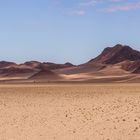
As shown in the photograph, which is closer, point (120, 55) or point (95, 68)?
point (95, 68)

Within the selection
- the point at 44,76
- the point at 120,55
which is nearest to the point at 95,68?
the point at 120,55

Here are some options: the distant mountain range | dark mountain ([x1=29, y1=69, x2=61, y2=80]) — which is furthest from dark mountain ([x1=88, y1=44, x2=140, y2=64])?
dark mountain ([x1=29, y1=69, x2=61, y2=80])

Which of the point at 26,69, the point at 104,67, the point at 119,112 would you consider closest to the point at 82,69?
the point at 104,67

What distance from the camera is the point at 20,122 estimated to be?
53.0ft

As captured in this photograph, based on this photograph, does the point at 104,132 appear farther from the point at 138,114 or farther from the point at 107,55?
the point at 107,55

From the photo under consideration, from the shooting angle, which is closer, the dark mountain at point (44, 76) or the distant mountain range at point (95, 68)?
the dark mountain at point (44, 76)

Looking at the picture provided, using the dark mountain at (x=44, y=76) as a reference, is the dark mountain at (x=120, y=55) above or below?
above

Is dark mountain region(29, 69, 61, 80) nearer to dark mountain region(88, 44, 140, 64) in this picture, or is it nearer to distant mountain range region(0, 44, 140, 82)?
distant mountain range region(0, 44, 140, 82)

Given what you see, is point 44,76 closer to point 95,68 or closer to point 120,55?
point 95,68

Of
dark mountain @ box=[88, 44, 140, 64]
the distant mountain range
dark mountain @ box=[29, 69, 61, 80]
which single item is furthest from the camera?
dark mountain @ box=[88, 44, 140, 64]

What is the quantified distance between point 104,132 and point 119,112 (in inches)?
199

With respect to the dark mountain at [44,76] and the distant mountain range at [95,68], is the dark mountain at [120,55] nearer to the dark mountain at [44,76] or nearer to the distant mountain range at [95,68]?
the distant mountain range at [95,68]

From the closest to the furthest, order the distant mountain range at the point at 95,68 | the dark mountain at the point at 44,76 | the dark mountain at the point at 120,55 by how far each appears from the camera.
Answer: the dark mountain at the point at 44,76 < the distant mountain range at the point at 95,68 < the dark mountain at the point at 120,55

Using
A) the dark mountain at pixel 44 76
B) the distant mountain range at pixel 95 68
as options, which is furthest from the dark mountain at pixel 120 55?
the dark mountain at pixel 44 76
